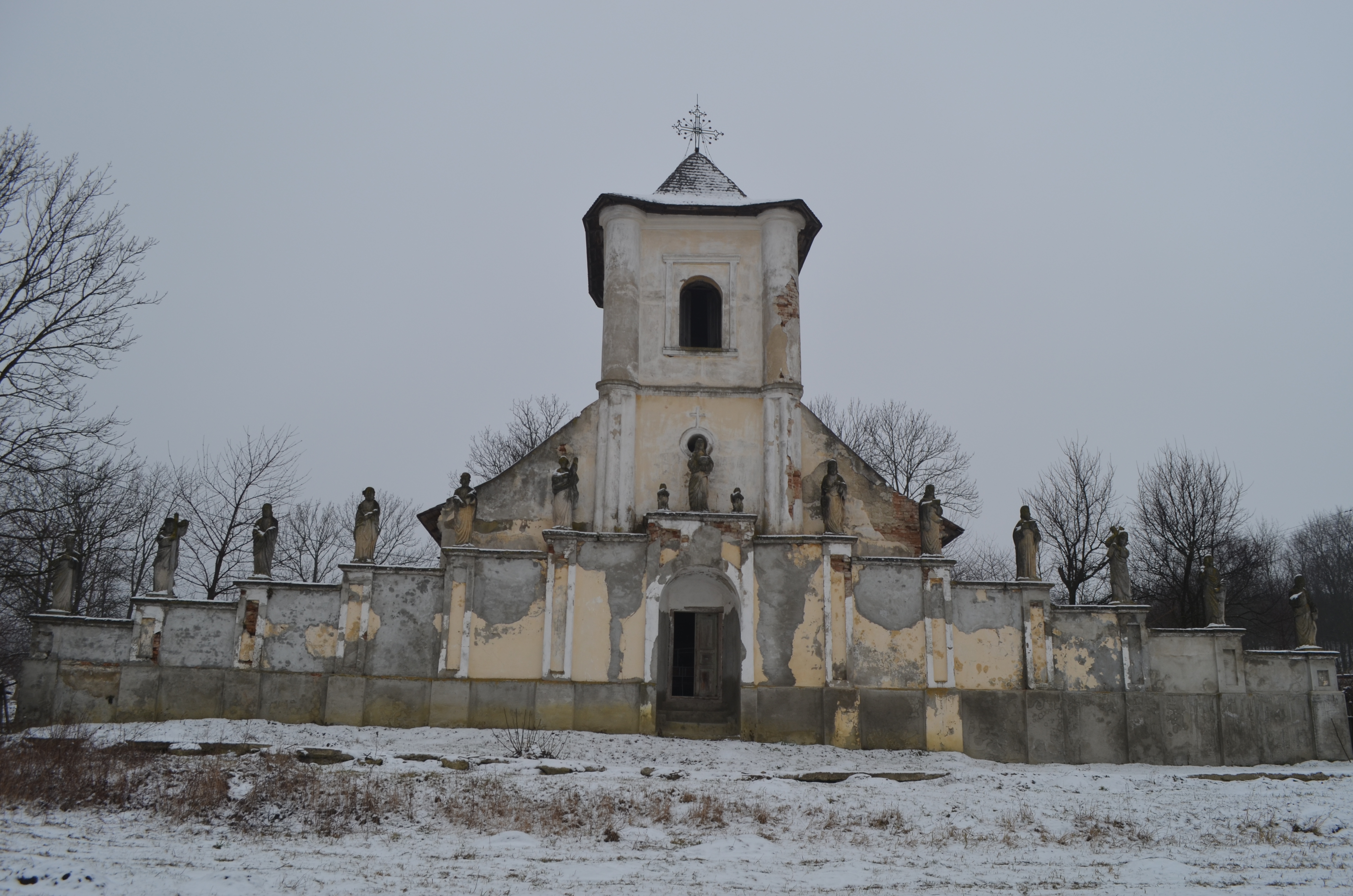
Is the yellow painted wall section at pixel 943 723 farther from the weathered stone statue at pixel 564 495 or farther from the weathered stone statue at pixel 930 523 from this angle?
the weathered stone statue at pixel 564 495

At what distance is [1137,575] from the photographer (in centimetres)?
3628

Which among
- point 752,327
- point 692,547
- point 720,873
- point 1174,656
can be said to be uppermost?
point 752,327

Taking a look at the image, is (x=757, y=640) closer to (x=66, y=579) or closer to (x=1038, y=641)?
(x=1038, y=641)

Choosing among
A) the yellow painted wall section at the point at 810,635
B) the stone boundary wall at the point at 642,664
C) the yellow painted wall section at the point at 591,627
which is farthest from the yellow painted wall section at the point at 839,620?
the yellow painted wall section at the point at 591,627

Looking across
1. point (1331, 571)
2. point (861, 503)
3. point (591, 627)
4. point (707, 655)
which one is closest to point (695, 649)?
point (707, 655)

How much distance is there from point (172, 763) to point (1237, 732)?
747 inches

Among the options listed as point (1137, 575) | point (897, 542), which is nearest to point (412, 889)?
point (897, 542)

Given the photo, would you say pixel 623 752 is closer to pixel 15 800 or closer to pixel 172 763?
pixel 172 763

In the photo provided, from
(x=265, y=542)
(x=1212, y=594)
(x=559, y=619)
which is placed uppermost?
(x=265, y=542)

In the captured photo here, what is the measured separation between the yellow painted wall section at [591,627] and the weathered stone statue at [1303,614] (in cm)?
1419

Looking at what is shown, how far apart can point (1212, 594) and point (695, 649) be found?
10.7m

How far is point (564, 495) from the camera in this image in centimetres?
2006

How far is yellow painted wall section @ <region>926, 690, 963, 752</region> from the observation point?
19266mm

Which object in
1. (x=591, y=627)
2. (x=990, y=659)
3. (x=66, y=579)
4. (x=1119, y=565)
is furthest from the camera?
(x=1119, y=565)
